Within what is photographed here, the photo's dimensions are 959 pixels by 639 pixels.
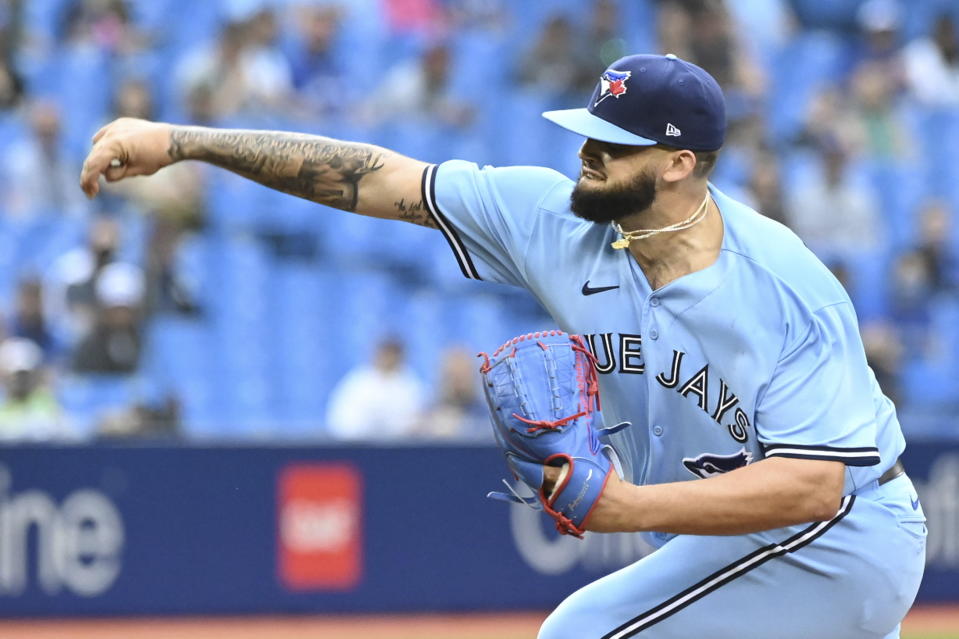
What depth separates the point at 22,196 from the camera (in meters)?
10.3

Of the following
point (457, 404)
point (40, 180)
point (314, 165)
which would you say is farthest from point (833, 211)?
point (314, 165)

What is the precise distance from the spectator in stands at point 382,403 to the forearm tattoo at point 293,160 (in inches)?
217

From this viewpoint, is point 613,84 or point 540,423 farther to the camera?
point 613,84

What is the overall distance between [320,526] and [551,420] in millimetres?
5937

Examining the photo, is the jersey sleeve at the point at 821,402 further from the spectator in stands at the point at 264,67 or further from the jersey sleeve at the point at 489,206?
the spectator in stands at the point at 264,67

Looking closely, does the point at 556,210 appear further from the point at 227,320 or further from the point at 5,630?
the point at 227,320

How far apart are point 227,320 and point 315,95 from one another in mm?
2028

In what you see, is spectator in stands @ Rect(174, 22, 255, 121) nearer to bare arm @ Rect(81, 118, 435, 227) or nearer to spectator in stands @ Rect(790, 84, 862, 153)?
spectator in stands @ Rect(790, 84, 862, 153)

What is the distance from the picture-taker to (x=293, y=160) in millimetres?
4035

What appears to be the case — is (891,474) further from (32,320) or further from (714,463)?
(32,320)

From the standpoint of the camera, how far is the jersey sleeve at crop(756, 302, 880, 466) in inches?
139

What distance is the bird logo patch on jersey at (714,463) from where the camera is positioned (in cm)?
379

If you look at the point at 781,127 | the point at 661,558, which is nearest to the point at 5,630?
the point at 661,558

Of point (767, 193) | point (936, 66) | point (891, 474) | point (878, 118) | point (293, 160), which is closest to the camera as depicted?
point (891, 474)
